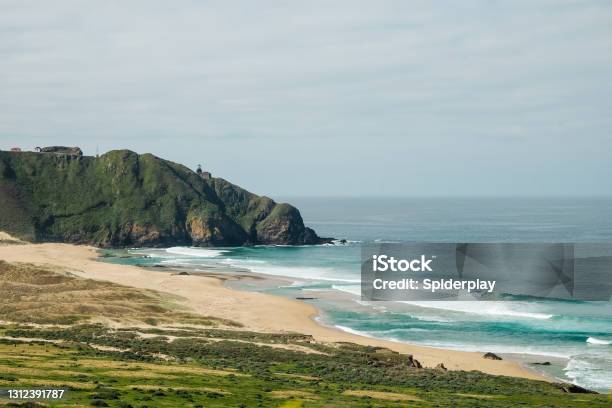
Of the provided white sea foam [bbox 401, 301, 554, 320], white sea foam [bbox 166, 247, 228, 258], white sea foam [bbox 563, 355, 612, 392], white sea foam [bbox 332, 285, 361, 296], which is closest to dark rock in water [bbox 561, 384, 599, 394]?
white sea foam [bbox 563, 355, 612, 392]

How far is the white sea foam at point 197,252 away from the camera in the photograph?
6261 inches

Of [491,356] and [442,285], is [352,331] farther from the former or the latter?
[442,285]

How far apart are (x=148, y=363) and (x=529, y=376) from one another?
2952 centimetres

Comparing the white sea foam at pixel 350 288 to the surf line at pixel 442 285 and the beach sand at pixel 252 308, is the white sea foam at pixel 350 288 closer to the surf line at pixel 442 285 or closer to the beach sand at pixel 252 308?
the surf line at pixel 442 285

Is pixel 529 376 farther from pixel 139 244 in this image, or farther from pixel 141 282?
pixel 139 244

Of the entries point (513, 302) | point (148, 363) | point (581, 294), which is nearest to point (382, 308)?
point (513, 302)

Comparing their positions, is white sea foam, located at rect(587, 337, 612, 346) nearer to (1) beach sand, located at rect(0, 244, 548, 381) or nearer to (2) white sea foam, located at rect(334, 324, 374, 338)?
(1) beach sand, located at rect(0, 244, 548, 381)

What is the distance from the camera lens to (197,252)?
166500 mm

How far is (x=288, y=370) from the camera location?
50.5 metres

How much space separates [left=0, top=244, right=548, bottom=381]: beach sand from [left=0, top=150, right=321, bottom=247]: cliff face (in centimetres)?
4287

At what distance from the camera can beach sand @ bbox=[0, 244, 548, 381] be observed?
5906cm

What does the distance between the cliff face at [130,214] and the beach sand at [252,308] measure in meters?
A: 42.9

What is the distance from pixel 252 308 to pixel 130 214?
355 ft

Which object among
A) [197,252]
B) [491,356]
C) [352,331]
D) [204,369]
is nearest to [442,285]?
[352,331]
